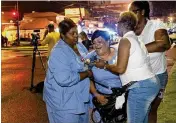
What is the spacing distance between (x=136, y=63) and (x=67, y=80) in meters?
0.73

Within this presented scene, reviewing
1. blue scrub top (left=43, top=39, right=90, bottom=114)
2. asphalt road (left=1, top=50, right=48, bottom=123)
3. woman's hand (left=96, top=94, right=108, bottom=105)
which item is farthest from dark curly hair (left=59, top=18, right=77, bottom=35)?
asphalt road (left=1, top=50, right=48, bottom=123)

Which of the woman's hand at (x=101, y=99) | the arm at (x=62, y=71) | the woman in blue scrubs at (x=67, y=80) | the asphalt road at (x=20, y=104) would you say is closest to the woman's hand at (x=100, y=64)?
the woman in blue scrubs at (x=67, y=80)

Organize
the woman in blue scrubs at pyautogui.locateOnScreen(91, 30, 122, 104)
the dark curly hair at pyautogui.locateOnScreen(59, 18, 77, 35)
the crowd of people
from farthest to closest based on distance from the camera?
the woman in blue scrubs at pyautogui.locateOnScreen(91, 30, 122, 104) → the dark curly hair at pyautogui.locateOnScreen(59, 18, 77, 35) → the crowd of people

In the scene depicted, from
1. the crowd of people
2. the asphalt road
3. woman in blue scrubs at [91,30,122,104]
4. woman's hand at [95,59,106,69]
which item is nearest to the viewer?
the crowd of people

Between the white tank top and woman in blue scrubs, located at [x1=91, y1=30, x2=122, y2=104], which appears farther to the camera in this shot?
woman in blue scrubs, located at [x1=91, y1=30, x2=122, y2=104]

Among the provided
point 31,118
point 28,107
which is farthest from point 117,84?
point 28,107

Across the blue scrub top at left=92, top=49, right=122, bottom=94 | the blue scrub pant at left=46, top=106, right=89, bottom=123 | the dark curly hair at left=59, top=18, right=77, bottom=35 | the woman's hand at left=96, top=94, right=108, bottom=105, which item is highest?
the dark curly hair at left=59, top=18, right=77, bottom=35

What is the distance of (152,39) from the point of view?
435 centimetres

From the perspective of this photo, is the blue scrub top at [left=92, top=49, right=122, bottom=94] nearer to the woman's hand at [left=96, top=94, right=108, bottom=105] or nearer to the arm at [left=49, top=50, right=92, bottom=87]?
the woman's hand at [left=96, top=94, right=108, bottom=105]

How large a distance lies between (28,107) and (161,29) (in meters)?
4.46

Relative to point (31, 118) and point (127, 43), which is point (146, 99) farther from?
point (31, 118)

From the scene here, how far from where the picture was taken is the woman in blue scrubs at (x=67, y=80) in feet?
12.2

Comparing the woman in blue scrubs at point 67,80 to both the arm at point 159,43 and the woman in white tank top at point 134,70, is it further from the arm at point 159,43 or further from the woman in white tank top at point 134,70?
the arm at point 159,43

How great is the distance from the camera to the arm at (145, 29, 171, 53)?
163 inches
